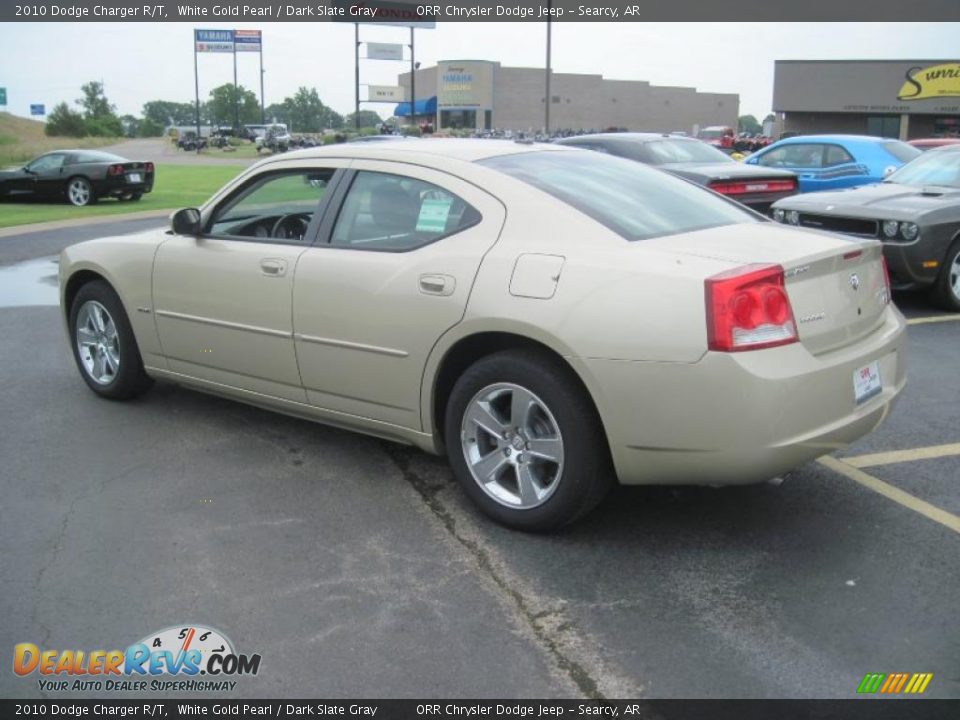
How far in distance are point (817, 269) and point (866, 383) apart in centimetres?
51

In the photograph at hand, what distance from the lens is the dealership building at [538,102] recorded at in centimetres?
8519

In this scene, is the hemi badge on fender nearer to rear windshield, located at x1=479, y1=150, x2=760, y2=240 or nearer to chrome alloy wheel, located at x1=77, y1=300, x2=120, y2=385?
rear windshield, located at x1=479, y1=150, x2=760, y2=240

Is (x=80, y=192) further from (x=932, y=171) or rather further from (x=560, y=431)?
(x=560, y=431)

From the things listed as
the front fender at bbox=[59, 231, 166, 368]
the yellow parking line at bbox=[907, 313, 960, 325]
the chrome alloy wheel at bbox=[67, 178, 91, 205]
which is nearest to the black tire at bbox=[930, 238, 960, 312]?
the yellow parking line at bbox=[907, 313, 960, 325]

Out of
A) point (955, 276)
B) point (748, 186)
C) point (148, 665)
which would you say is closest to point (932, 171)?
point (955, 276)

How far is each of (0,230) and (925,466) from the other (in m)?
16.0

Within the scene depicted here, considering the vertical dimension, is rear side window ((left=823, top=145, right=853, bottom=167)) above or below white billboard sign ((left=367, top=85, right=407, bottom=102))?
below

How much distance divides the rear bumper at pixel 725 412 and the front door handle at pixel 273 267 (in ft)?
5.80

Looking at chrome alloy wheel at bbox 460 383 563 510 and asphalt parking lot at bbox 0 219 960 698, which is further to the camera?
chrome alloy wheel at bbox 460 383 563 510

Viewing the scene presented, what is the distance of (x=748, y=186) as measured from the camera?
37.4 ft

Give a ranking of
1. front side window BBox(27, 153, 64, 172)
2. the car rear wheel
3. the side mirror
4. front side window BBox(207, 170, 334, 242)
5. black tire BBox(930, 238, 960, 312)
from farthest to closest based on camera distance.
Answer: the car rear wheel < front side window BBox(27, 153, 64, 172) < black tire BBox(930, 238, 960, 312) < the side mirror < front side window BBox(207, 170, 334, 242)

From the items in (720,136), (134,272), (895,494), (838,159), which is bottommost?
(895,494)

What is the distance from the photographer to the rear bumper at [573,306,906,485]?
3.29m
